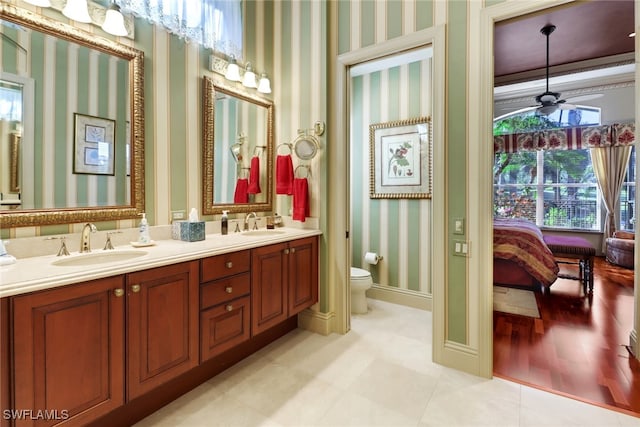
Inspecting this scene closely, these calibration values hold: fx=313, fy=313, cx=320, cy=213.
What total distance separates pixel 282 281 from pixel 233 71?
175cm

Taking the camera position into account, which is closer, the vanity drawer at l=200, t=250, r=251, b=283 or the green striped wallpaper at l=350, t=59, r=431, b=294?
the vanity drawer at l=200, t=250, r=251, b=283

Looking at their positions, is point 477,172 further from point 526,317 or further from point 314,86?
point 526,317

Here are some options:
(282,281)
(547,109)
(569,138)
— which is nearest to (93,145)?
(282,281)

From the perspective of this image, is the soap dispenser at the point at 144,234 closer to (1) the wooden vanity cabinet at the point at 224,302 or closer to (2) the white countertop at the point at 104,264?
(2) the white countertop at the point at 104,264

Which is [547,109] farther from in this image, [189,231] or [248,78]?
[189,231]

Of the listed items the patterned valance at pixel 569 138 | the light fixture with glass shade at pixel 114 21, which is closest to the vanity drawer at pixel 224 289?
the light fixture with glass shade at pixel 114 21

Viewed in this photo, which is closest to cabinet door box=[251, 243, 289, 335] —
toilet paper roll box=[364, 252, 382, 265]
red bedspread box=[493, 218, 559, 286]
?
toilet paper roll box=[364, 252, 382, 265]

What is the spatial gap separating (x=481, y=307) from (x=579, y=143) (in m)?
5.52

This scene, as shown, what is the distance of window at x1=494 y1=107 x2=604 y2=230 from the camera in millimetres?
5922

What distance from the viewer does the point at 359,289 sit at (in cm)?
319

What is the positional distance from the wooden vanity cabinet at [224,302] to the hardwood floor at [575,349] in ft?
5.83

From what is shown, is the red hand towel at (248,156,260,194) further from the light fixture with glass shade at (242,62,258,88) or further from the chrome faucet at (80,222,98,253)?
the chrome faucet at (80,222,98,253)

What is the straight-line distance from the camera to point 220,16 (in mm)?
2471

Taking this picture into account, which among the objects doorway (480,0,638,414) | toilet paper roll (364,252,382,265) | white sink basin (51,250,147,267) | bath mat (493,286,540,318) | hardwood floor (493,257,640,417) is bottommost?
hardwood floor (493,257,640,417)
